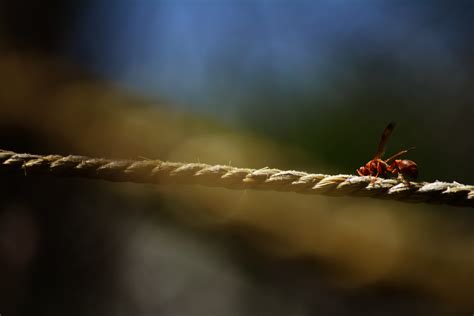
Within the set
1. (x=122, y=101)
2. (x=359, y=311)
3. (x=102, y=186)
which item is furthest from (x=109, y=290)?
(x=359, y=311)

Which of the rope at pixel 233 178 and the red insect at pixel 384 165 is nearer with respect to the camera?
the rope at pixel 233 178

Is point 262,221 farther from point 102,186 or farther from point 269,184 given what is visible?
point 102,186

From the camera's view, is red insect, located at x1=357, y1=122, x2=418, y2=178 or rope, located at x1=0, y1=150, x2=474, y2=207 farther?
red insect, located at x1=357, y1=122, x2=418, y2=178

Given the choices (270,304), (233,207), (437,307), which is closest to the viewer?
(233,207)

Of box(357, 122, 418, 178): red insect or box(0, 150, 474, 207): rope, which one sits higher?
box(357, 122, 418, 178): red insect

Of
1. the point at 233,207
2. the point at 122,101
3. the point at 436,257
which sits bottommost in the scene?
the point at 436,257

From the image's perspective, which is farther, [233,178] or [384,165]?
[384,165]

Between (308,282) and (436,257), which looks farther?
(308,282)

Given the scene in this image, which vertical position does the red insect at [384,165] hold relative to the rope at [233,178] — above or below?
above
